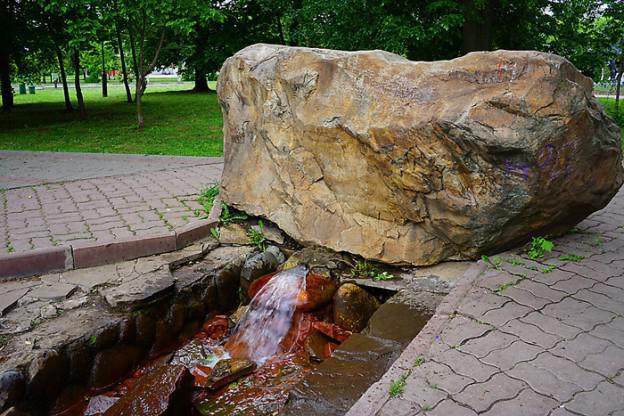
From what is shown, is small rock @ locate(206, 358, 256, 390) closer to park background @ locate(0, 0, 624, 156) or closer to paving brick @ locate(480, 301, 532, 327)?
paving brick @ locate(480, 301, 532, 327)

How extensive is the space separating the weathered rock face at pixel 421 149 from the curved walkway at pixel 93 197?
1371mm

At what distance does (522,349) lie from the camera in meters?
3.17

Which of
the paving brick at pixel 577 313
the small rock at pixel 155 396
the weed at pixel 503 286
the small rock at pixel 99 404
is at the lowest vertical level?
the small rock at pixel 99 404

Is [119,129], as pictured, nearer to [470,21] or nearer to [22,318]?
[470,21]

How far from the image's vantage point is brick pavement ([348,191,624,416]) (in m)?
2.69

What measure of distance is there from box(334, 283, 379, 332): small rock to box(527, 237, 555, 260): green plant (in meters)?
1.39

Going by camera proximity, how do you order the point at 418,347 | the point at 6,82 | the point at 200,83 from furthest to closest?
the point at 200,83
the point at 6,82
the point at 418,347

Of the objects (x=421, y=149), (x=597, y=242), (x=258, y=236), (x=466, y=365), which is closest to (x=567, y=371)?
(x=466, y=365)

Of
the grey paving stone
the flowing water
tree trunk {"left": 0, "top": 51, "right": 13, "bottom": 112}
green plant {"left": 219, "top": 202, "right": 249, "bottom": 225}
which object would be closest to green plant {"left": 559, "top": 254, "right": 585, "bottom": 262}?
the grey paving stone

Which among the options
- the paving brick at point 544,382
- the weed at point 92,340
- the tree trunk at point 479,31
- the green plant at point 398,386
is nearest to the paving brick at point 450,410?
the green plant at point 398,386

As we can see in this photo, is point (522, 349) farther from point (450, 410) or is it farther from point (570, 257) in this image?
point (570, 257)

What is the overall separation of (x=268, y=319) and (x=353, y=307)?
802 millimetres

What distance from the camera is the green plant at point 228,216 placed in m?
5.90

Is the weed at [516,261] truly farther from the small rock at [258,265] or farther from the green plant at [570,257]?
the small rock at [258,265]
